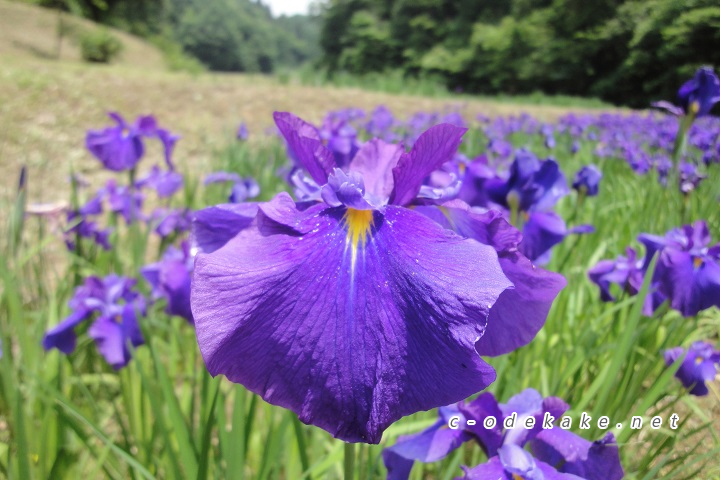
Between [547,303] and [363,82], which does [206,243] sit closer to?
[547,303]

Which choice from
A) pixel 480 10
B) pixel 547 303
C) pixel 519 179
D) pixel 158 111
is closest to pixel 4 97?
pixel 158 111

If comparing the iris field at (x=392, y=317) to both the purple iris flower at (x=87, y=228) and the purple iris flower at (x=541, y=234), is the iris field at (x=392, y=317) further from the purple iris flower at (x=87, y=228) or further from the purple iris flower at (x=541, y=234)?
the purple iris flower at (x=87, y=228)

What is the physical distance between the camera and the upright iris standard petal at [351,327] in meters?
0.48

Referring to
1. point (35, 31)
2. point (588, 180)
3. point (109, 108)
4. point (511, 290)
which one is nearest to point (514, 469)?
point (511, 290)

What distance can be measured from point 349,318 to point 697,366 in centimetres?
97

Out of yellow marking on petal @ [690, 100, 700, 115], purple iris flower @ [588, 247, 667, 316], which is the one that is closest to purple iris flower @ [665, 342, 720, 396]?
purple iris flower @ [588, 247, 667, 316]

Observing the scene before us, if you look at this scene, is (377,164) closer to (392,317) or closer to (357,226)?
(357,226)

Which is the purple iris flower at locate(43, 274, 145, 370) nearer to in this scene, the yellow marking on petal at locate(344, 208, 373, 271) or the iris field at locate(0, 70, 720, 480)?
the iris field at locate(0, 70, 720, 480)

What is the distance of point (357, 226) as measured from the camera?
569mm

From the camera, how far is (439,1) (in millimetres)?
28469

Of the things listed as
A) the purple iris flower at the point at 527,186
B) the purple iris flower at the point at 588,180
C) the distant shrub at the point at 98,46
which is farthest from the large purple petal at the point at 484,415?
the distant shrub at the point at 98,46

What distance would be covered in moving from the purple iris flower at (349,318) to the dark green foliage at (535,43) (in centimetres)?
253

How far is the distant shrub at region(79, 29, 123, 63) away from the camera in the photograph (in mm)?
21375

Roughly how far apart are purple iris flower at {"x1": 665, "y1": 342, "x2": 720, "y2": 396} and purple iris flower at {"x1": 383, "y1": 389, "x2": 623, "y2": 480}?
22.0 inches
